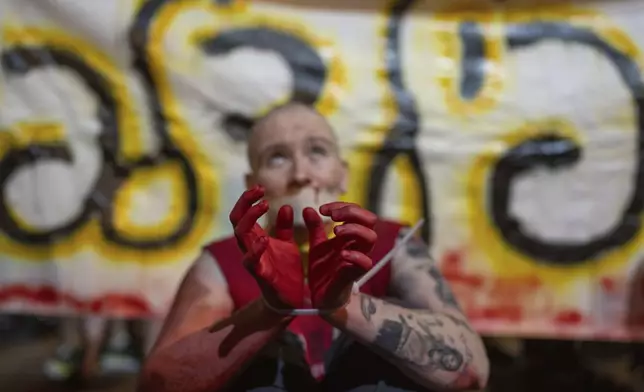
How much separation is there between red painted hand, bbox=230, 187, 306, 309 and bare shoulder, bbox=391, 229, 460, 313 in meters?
0.19

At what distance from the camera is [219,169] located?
126 cm

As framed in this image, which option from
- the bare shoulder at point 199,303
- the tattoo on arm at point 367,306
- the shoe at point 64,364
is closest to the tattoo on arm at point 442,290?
the tattoo on arm at point 367,306

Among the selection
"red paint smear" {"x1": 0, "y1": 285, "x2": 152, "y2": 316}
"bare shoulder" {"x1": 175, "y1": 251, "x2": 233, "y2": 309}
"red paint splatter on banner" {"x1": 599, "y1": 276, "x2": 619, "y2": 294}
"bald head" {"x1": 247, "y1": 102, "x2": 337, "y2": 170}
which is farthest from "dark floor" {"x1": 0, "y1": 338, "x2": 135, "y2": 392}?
"red paint splatter on banner" {"x1": 599, "y1": 276, "x2": 619, "y2": 294}

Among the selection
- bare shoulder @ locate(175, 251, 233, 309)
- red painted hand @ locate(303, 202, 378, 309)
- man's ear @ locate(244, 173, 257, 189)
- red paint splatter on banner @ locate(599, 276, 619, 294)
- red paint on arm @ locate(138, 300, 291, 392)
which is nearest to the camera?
red painted hand @ locate(303, 202, 378, 309)

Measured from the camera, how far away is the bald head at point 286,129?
952mm

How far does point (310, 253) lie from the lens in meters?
0.72

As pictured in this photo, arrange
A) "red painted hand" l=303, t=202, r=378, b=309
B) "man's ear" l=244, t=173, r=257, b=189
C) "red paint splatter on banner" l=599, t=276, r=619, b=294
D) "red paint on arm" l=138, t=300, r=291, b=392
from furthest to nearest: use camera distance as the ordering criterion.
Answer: "red paint splatter on banner" l=599, t=276, r=619, b=294 < "man's ear" l=244, t=173, r=257, b=189 < "red paint on arm" l=138, t=300, r=291, b=392 < "red painted hand" l=303, t=202, r=378, b=309

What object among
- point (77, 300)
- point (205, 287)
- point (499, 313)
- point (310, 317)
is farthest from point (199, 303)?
point (499, 313)

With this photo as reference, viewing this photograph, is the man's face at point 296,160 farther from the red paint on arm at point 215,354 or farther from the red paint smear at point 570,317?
the red paint smear at point 570,317

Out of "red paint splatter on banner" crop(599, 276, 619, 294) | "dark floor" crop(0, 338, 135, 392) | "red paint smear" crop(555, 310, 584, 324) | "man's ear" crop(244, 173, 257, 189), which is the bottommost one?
"dark floor" crop(0, 338, 135, 392)

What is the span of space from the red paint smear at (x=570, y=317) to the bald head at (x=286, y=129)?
529 mm

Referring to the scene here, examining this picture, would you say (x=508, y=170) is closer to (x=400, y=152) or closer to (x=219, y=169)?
(x=400, y=152)

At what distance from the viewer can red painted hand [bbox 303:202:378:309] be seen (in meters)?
0.66

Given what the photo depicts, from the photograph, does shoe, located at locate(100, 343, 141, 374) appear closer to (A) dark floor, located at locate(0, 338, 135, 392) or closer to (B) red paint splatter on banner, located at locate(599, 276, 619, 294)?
(A) dark floor, located at locate(0, 338, 135, 392)
